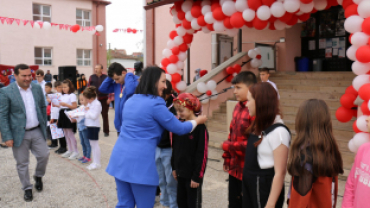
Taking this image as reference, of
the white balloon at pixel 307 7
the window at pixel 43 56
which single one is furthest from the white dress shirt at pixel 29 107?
the window at pixel 43 56

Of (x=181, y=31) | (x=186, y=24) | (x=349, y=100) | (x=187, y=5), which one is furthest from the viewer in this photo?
(x=181, y=31)

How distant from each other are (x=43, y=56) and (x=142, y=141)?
21890mm

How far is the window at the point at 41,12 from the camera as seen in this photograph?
859 inches

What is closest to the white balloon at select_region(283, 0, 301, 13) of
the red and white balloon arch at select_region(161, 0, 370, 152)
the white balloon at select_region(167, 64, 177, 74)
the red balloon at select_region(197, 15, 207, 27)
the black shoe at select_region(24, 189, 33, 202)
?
the red and white balloon arch at select_region(161, 0, 370, 152)

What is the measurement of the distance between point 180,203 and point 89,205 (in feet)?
5.30

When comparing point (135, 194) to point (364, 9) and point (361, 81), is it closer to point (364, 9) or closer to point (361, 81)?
point (361, 81)

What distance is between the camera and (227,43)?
1222 centimetres

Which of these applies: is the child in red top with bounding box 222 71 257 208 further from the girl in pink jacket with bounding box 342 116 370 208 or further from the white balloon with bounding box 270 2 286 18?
the white balloon with bounding box 270 2 286 18

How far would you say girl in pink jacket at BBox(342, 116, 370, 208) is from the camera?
196 cm

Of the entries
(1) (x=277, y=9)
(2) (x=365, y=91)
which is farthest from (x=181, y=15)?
(2) (x=365, y=91)

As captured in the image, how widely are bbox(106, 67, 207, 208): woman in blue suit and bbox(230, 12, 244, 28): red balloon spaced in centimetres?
435

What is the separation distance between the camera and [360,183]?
2.01m

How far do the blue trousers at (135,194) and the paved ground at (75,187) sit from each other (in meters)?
1.50

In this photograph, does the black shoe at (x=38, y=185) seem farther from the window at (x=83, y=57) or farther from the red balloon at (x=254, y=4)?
the window at (x=83, y=57)
